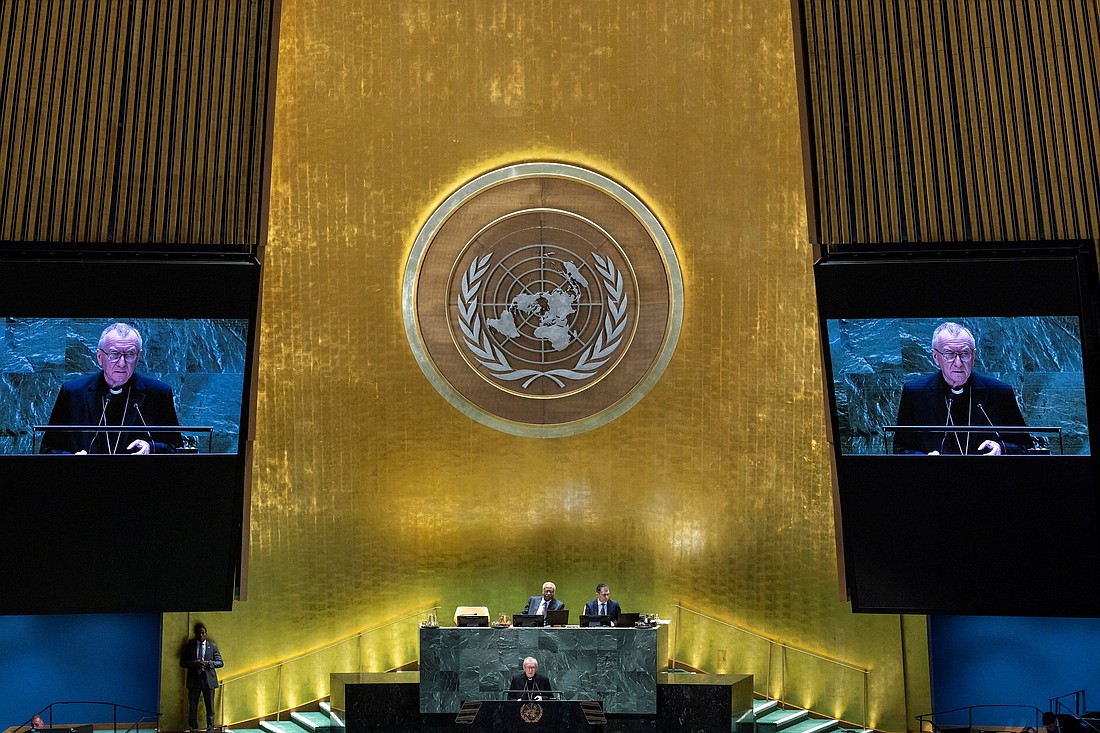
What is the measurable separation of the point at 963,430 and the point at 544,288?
3.88 m

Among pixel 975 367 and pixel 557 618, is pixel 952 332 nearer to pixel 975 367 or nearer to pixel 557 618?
pixel 975 367

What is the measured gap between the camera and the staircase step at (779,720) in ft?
31.0

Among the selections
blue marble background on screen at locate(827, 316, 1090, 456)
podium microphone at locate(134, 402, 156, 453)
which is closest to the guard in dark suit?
podium microphone at locate(134, 402, 156, 453)

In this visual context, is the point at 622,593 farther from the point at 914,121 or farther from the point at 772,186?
the point at 914,121

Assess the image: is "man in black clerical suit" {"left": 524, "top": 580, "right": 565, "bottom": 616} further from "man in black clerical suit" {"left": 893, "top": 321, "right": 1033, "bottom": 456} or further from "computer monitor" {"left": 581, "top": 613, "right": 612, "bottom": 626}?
"man in black clerical suit" {"left": 893, "top": 321, "right": 1033, "bottom": 456}

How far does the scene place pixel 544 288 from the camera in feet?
34.1

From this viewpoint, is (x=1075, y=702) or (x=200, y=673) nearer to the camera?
(x=200, y=673)

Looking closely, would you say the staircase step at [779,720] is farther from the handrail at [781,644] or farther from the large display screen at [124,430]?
the large display screen at [124,430]

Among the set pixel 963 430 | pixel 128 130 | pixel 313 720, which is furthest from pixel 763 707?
pixel 128 130

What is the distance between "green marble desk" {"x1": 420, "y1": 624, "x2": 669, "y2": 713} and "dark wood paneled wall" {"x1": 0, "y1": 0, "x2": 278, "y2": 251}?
380 centimetres

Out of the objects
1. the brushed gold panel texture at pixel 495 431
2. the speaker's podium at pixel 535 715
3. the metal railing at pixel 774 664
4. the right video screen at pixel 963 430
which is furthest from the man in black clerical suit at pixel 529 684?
the right video screen at pixel 963 430

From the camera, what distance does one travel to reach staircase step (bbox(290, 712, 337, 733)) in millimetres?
9523

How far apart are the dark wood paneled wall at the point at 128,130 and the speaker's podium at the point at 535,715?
4324 mm

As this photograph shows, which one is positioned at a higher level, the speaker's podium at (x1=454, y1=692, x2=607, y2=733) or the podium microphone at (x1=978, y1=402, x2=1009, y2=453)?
the podium microphone at (x1=978, y1=402, x2=1009, y2=453)
